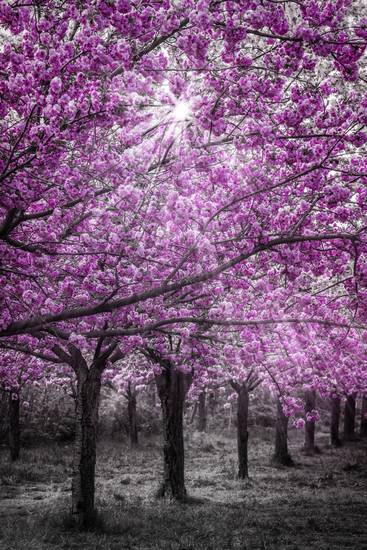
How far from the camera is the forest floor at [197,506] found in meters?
8.91

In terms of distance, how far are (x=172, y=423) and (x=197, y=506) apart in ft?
7.46

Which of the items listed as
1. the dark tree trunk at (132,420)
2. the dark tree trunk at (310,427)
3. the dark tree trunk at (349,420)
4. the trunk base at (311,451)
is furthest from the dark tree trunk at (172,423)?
the dark tree trunk at (349,420)

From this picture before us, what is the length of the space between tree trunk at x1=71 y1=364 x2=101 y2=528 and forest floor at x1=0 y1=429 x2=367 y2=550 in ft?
1.37

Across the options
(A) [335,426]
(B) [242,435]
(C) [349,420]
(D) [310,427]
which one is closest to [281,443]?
(B) [242,435]

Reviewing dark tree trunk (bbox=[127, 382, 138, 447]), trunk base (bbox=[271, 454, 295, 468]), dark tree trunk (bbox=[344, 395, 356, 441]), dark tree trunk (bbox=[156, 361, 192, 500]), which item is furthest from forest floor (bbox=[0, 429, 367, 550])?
dark tree trunk (bbox=[344, 395, 356, 441])

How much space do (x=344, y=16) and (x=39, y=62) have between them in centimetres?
309

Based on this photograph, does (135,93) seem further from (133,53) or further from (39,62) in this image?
(39,62)

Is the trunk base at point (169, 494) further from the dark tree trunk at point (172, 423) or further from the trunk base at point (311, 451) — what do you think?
the trunk base at point (311, 451)

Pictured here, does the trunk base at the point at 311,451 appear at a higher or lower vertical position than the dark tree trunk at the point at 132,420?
lower

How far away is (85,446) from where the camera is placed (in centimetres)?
1037

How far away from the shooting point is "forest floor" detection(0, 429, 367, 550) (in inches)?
351

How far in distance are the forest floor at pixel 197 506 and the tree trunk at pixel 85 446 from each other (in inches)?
16.4

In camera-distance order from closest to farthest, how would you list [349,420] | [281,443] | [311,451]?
[281,443]
[311,451]
[349,420]

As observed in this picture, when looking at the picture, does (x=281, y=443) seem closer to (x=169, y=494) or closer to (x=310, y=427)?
(x=310, y=427)
